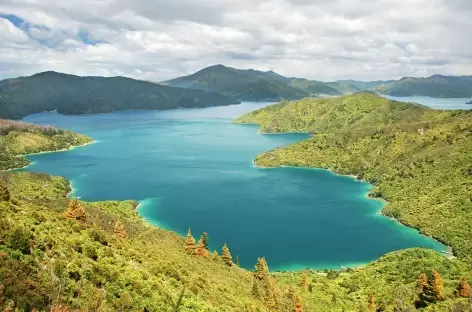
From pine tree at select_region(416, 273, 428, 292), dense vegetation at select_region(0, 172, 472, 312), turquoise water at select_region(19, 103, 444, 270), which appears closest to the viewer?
→ dense vegetation at select_region(0, 172, 472, 312)

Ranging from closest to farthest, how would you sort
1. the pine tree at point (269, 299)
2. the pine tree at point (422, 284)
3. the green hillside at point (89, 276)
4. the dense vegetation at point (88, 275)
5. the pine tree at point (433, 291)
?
the green hillside at point (89, 276) < the dense vegetation at point (88, 275) < the pine tree at point (269, 299) < the pine tree at point (433, 291) < the pine tree at point (422, 284)

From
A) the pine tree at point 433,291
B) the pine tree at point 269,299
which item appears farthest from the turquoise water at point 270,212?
the pine tree at point 269,299

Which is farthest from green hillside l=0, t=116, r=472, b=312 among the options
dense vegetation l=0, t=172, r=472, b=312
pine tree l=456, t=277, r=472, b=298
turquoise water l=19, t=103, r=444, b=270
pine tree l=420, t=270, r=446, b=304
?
turquoise water l=19, t=103, r=444, b=270

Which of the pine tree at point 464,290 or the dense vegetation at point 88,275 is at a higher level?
the dense vegetation at point 88,275

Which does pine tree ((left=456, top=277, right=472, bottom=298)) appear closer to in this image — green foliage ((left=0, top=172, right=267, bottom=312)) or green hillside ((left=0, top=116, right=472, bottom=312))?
green hillside ((left=0, top=116, right=472, bottom=312))

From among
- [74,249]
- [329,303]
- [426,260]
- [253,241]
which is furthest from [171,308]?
[253,241]

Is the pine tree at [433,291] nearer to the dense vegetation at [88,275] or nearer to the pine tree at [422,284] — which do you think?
the pine tree at [422,284]

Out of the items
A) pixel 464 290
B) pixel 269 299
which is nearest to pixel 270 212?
pixel 464 290

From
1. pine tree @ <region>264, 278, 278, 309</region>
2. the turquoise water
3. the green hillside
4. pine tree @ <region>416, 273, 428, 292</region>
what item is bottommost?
the turquoise water
